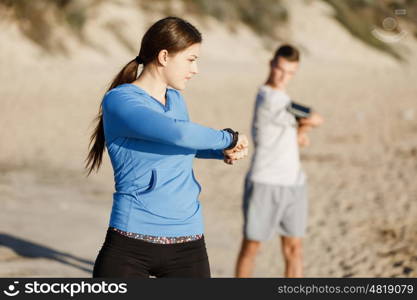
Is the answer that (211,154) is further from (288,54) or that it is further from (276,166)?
(288,54)

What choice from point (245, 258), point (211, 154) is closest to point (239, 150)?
point (211, 154)

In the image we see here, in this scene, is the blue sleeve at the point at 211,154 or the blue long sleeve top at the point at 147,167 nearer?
the blue long sleeve top at the point at 147,167

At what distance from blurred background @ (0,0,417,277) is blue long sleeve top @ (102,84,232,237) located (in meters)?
2.67

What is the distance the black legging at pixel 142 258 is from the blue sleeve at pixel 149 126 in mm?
408

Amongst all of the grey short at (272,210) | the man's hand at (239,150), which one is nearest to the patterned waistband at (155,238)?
the man's hand at (239,150)

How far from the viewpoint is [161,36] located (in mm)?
2621

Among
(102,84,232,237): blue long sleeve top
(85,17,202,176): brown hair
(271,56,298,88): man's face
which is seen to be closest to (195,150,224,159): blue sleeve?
(102,84,232,237): blue long sleeve top

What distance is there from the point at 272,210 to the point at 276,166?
293 millimetres

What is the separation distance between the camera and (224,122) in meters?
13.7

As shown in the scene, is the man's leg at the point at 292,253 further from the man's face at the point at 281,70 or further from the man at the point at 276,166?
the man's face at the point at 281,70

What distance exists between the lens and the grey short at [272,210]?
180 inches

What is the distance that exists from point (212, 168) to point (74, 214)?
327 centimetres

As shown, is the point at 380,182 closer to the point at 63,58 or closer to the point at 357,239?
the point at 357,239

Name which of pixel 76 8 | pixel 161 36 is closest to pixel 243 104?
pixel 76 8
